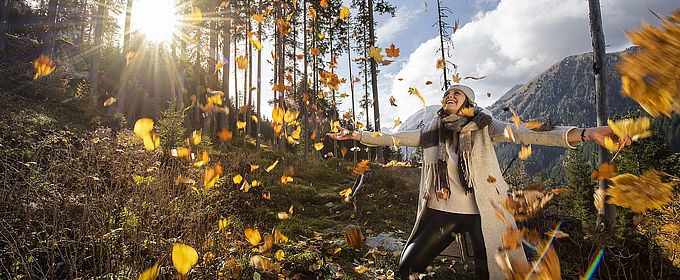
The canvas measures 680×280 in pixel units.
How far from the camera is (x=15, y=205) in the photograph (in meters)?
3.55

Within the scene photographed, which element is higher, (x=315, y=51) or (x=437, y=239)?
(x=315, y=51)

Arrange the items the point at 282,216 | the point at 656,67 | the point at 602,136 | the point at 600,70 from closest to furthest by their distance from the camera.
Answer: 1. the point at 656,67
2. the point at 602,136
3. the point at 600,70
4. the point at 282,216

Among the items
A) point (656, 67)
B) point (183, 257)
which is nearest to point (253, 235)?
point (183, 257)

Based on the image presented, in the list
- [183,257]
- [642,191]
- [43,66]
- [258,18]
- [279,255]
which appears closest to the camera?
[642,191]

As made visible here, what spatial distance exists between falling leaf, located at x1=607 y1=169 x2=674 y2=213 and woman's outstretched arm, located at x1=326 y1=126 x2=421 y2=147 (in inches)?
71.5

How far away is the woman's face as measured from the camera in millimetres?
3072

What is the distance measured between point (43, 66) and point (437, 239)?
24.7m

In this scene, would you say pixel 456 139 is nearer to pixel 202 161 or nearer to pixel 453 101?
pixel 453 101

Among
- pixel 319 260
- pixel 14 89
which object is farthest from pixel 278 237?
pixel 14 89

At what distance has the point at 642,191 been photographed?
172 cm

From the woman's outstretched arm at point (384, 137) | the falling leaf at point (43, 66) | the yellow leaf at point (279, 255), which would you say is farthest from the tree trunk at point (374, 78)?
the falling leaf at point (43, 66)

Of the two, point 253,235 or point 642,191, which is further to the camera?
point 253,235

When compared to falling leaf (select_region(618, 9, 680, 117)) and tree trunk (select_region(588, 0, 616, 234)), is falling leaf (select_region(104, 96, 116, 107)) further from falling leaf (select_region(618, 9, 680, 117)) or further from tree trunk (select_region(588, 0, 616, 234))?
falling leaf (select_region(618, 9, 680, 117))

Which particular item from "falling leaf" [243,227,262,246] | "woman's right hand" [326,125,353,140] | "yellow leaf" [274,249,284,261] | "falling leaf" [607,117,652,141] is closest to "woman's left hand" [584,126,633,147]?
"falling leaf" [607,117,652,141]
